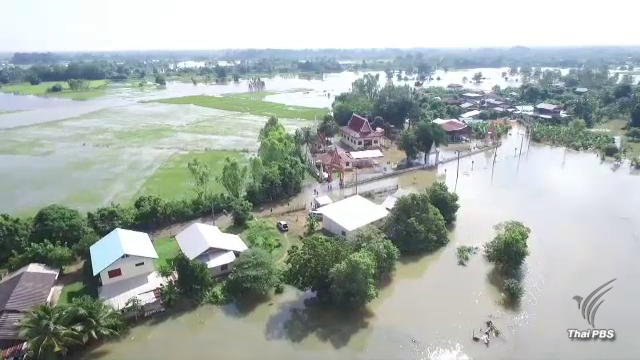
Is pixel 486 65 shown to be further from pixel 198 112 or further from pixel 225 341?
pixel 225 341

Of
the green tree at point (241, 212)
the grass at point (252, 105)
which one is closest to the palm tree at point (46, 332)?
the green tree at point (241, 212)

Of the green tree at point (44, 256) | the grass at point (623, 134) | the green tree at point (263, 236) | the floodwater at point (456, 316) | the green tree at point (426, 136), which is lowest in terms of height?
the floodwater at point (456, 316)

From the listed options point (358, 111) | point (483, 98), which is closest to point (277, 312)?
point (358, 111)

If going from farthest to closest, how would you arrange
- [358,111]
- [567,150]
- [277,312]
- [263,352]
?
[358,111] < [567,150] < [277,312] < [263,352]

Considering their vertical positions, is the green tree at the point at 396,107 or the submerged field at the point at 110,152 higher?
the green tree at the point at 396,107

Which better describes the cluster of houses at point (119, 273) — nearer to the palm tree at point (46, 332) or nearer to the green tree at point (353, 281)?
the palm tree at point (46, 332)

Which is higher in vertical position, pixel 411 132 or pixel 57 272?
pixel 411 132

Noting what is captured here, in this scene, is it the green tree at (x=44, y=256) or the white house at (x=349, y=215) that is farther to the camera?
the white house at (x=349, y=215)

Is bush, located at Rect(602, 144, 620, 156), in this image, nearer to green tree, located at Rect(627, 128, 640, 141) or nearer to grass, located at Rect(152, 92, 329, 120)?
green tree, located at Rect(627, 128, 640, 141)
